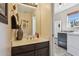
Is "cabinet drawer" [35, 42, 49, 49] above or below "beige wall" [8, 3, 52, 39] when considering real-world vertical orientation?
below

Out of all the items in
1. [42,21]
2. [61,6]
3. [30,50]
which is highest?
[61,6]

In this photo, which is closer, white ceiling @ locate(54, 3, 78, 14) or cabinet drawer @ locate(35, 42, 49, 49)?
white ceiling @ locate(54, 3, 78, 14)

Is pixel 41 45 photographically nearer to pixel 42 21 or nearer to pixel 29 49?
pixel 29 49

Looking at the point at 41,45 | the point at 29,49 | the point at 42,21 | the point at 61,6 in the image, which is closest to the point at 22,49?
the point at 29,49

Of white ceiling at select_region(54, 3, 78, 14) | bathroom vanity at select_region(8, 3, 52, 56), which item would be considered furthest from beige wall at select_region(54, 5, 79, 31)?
bathroom vanity at select_region(8, 3, 52, 56)

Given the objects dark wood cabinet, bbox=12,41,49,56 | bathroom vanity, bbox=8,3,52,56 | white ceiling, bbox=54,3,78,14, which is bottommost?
dark wood cabinet, bbox=12,41,49,56

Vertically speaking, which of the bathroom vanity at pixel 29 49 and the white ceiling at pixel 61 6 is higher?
the white ceiling at pixel 61 6

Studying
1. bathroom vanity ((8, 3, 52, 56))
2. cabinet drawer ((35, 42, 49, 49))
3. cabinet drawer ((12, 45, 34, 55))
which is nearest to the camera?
cabinet drawer ((12, 45, 34, 55))

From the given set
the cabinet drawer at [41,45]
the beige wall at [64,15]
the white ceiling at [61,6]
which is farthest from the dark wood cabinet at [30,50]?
the white ceiling at [61,6]

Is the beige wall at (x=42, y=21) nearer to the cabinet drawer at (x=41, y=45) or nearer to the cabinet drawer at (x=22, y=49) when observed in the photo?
the cabinet drawer at (x=41, y=45)

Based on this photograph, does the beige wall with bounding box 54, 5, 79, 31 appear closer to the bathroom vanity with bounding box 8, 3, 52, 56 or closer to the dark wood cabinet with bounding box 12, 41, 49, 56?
the bathroom vanity with bounding box 8, 3, 52, 56

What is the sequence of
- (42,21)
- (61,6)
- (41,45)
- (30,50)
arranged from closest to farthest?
(61,6) → (30,50) → (41,45) → (42,21)

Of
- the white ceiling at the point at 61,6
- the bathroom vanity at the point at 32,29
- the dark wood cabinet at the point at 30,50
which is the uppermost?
→ the white ceiling at the point at 61,6

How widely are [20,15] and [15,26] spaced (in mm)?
201
